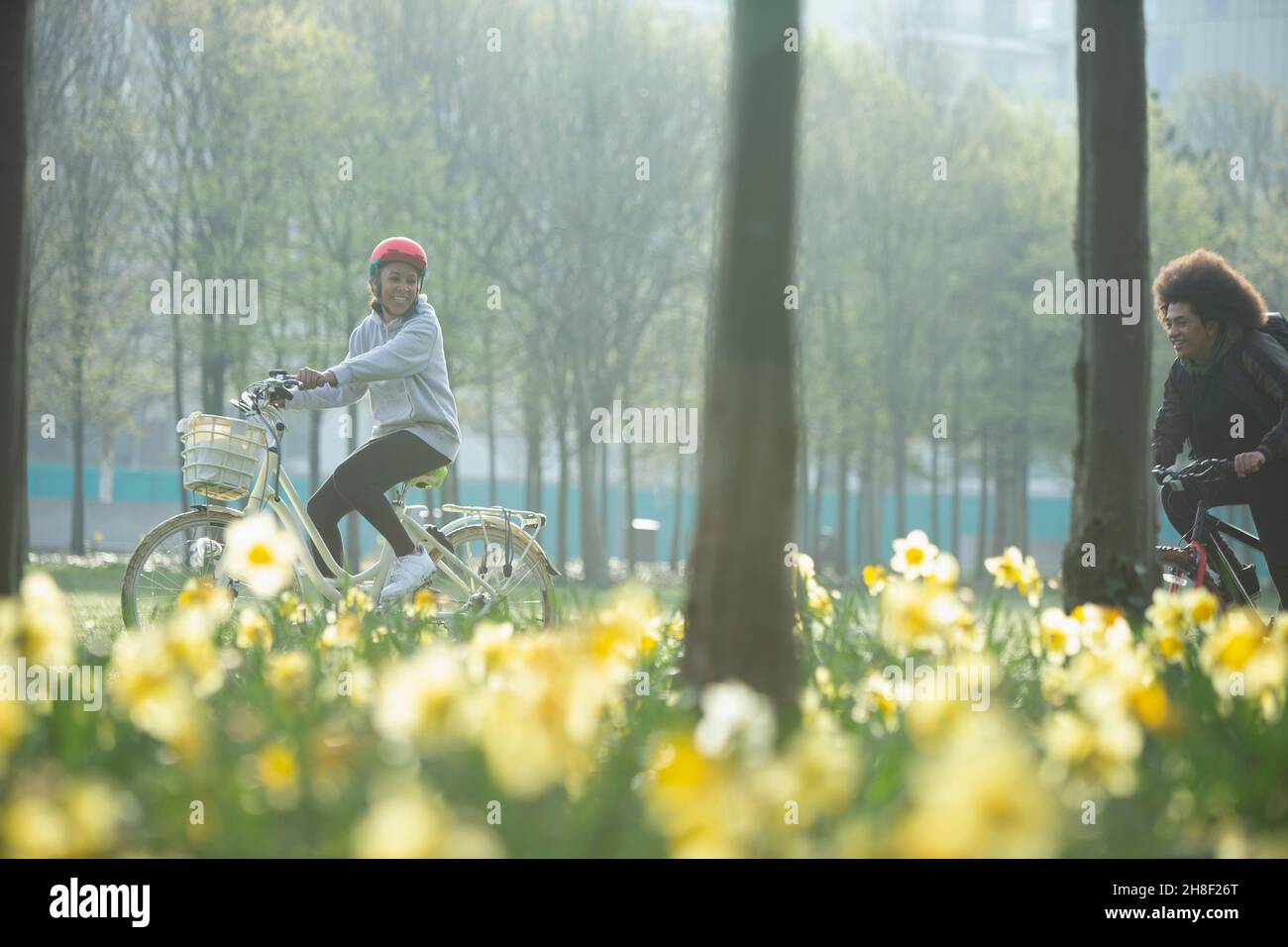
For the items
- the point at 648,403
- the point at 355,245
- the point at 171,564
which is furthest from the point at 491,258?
the point at 171,564

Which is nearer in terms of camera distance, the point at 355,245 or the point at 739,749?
the point at 739,749

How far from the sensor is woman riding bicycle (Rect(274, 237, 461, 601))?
6035 mm

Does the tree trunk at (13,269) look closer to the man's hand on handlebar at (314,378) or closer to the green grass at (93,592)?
the man's hand on handlebar at (314,378)

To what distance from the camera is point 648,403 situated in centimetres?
2427

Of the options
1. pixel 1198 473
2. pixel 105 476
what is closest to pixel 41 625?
pixel 1198 473

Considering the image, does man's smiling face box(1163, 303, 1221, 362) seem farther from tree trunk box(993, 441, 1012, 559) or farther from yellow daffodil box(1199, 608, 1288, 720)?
tree trunk box(993, 441, 1012, 559)

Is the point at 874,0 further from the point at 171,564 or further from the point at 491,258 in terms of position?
the point at 171,564

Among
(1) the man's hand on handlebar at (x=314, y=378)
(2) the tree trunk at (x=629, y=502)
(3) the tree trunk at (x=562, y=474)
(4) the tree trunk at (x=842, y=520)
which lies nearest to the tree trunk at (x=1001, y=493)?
(4) the tree trunk at (x=842, y=520)

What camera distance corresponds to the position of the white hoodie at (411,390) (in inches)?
239

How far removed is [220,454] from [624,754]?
2.91 metres

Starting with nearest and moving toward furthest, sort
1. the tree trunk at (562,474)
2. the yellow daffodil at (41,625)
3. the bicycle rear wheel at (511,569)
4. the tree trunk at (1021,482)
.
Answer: the yellow daffodil at (41,625) → the bicycle rear wheel at (511,569) → the tree trunk at (562,474) → the tree trunk at (1021,482)

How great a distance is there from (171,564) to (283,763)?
313cm

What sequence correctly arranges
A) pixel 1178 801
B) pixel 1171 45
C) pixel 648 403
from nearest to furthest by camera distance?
pixel 1178 801 < pixel 648 403 < pixel 1171 45

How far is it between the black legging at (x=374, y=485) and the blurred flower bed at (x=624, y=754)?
1.55 metres
